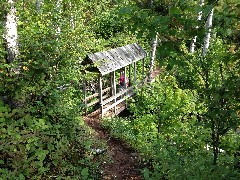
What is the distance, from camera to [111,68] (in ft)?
39.2

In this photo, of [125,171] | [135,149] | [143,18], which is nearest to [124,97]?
[135,149]

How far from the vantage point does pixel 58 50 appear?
5.86 m

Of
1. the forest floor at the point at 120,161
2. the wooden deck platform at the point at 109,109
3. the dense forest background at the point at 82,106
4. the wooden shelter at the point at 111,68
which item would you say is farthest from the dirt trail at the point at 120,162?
the wooden shelter at the point at 111,68

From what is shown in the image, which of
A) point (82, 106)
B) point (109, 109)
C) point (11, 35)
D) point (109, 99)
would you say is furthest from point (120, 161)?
point (109, 109)

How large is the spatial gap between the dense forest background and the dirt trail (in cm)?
28

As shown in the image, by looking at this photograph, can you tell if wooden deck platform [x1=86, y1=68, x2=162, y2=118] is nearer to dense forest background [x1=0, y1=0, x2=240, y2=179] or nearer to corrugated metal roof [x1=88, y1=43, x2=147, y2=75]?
corrugated metal roof [x1=88, y1=43, x2=147, y2=75]

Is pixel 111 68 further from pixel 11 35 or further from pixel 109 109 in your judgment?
pixel 11 35

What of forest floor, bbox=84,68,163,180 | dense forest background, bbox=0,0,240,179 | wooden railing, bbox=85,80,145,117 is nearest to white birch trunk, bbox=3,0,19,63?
dense forest background, bbox=0,0,240,179

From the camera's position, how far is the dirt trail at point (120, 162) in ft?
20.0

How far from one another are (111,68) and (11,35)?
22.3 feet

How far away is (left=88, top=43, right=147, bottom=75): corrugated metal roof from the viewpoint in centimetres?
1120

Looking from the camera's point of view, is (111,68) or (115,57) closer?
(111,68)

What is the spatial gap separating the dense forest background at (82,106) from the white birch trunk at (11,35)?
0.06ft

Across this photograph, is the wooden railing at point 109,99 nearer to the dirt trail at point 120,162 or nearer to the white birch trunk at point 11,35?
the dirt trail at point 120,162
